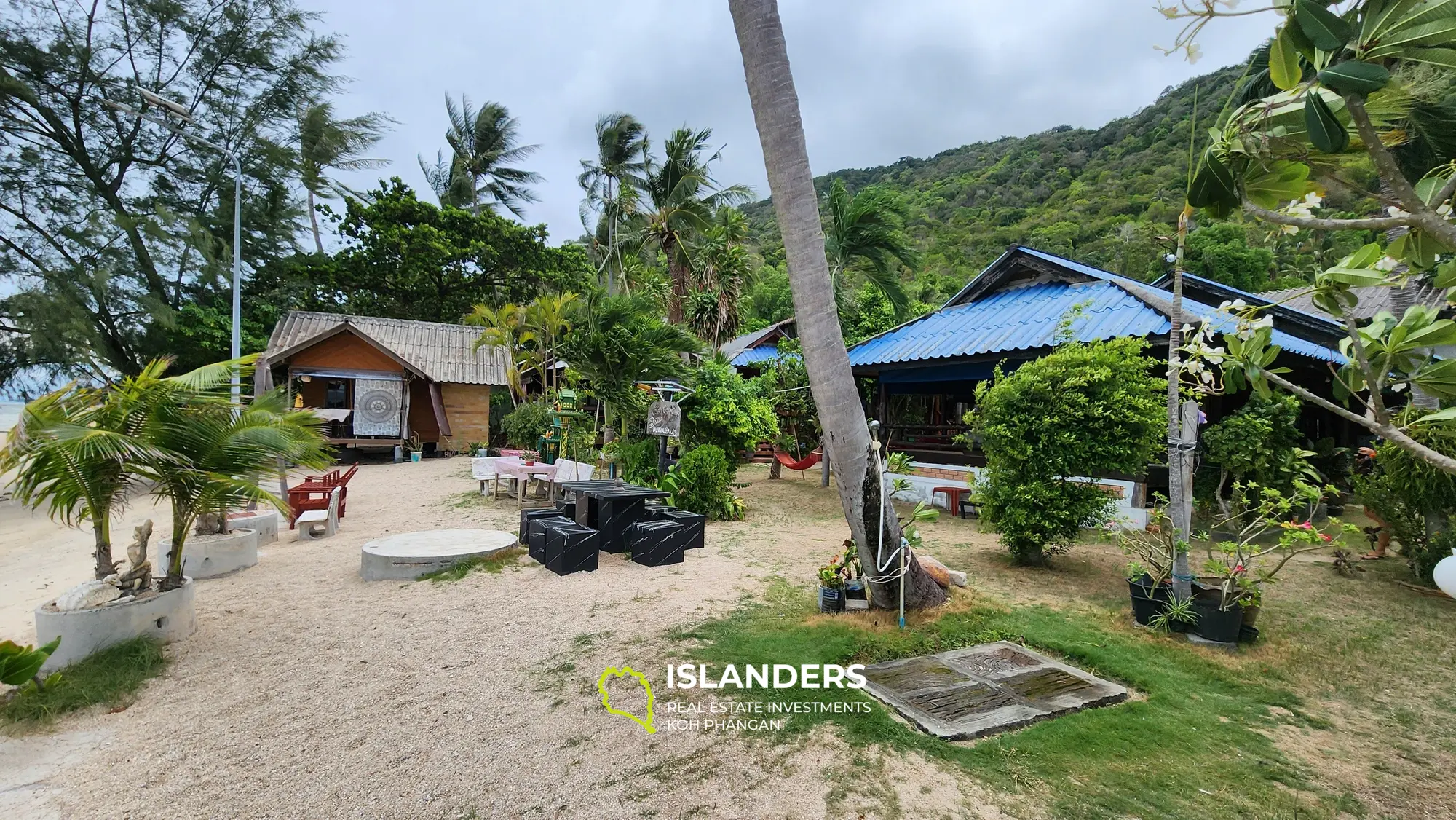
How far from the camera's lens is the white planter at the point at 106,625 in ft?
12.9

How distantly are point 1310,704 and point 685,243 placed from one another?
57.2 feet

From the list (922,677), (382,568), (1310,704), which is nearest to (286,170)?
(382,568)

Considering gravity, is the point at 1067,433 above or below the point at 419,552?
above

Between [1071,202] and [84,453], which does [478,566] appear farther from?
[1071,202]

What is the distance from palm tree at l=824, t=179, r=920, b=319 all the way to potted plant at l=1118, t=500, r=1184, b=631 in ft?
37.5

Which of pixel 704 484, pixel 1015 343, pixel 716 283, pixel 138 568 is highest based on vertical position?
pixel 716 283

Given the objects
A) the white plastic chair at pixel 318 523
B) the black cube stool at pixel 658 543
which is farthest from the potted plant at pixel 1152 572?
the white plastic chair at pixel 318 523

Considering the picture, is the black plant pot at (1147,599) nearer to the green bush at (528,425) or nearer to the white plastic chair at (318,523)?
the white plastic chair at (318,523)

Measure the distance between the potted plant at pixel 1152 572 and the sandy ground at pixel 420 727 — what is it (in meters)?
2.95

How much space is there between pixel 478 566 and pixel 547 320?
12333 millimetres

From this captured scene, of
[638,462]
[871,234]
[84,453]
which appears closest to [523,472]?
[638,462]

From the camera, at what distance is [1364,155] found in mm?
1763

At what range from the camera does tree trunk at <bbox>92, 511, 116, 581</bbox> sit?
426cm

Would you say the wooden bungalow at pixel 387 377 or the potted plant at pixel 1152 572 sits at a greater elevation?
the wooden bungalow at pixel 387 377
